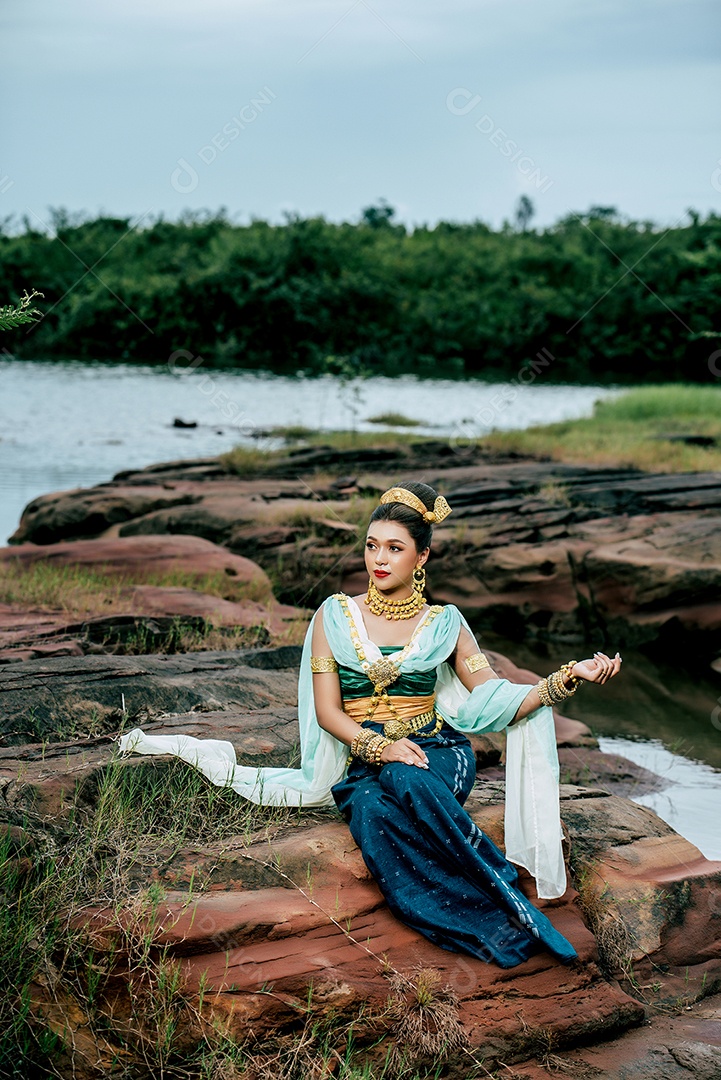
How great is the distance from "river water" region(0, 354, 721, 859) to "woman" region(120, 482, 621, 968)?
250 centimetres

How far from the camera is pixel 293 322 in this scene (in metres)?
41.9

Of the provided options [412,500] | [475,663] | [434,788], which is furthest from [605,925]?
[412,500]

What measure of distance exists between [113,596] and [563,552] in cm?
515

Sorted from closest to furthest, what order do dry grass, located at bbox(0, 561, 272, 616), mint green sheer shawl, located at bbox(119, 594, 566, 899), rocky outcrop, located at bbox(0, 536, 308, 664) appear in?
mint green sheer shawl, located at bbox(119, 594, 566, 899) → rocky outcrop, located at bbox(0, 536, 308, 664) → dry grass, located at bbox(0, 561, 272, 616)

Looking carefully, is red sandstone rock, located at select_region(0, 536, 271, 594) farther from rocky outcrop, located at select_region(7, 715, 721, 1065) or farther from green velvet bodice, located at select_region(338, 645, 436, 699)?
green velvet bodice, located at select_region(338, 645, 436, 699)

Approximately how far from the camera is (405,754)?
152 inches

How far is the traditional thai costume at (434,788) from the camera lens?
3.70 meters

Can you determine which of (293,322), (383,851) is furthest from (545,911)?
(293,322)

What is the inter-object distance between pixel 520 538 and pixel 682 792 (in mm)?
5247

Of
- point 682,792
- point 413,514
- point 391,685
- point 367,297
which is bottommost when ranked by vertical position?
point 682,792

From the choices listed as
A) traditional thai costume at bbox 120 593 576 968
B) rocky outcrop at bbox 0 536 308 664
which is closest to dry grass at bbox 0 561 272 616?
rocky outcrop at bbox 0 536 308 664

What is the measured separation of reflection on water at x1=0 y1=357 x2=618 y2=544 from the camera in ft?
64.8

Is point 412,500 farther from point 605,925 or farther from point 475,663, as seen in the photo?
point 605,925

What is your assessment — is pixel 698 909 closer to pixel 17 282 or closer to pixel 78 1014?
pixel 78 1014
